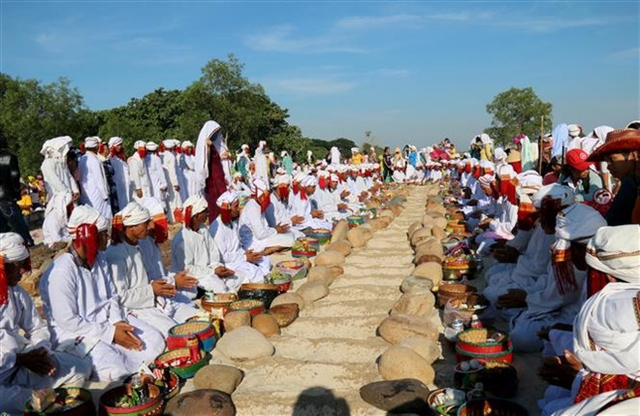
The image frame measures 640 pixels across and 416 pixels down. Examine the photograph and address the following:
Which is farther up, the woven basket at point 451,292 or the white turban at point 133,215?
the white turban at point 133,215

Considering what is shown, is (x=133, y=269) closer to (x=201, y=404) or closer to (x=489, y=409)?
(x=201, y=404)

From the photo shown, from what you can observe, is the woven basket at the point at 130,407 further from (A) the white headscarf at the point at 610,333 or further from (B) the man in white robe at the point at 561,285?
(B) the man in white robe at the point at 561,285

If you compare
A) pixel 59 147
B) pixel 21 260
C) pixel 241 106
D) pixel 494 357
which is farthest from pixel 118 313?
pixel 241 106

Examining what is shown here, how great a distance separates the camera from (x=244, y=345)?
15.6ft

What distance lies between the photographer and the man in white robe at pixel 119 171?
11070 millimetres

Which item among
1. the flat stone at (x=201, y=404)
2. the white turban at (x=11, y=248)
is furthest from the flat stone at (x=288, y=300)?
the white turban at (x=11, y=248)

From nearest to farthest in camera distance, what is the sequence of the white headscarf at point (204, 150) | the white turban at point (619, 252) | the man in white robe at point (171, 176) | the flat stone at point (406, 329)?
the white turban at point (619, 252) → the flat stone at point (406, 329) → the white headscarf at point (204, 150) → the man in white robe at point (171, 176)

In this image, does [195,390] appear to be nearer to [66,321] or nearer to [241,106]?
[66,321]

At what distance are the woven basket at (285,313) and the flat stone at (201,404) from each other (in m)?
1.65

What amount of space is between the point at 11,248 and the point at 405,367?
3.07m

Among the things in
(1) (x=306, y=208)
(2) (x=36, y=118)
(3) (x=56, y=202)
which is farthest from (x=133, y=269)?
(2) (x=36, y=118)

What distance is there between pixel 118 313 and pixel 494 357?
3.28m

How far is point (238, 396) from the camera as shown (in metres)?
4.08

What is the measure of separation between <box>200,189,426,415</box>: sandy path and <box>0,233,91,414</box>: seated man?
1.32 meters
